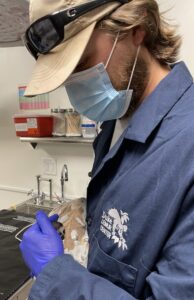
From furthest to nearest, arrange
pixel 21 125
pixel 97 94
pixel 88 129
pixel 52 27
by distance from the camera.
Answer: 1. pixel 21 125
2. pixel 88 129
3. pixel 97 94
4. pixel 52 27

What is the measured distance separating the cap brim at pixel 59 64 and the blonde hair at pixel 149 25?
7 centimetres

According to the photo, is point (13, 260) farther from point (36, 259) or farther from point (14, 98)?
point (14, 98)

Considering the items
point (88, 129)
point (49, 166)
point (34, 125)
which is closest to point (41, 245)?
point (88, 129)

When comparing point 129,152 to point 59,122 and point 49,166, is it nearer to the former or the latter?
point 59,122

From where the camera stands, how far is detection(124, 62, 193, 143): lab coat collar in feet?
2.16

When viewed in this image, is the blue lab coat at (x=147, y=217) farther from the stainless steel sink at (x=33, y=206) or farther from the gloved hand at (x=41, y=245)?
the stainless steel sink at (x=33, y=206)

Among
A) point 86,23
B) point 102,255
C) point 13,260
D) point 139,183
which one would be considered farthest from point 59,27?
point 13,260

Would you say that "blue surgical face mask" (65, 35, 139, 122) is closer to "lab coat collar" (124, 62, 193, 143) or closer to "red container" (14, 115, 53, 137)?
A: "lab coat collar" (124, 62, 193, 143)

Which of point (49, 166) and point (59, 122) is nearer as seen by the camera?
point (59, 122)

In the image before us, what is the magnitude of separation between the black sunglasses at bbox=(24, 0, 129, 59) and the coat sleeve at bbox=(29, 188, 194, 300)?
49 centimetres

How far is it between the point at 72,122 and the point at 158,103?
119 centimetres

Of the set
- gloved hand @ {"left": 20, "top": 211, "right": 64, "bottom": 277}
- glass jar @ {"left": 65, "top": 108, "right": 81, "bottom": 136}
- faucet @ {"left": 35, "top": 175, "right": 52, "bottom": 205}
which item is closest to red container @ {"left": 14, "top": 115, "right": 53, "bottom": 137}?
glass jar @ {"left": 65, "top": 108, "right": 81, "bottom": 136}

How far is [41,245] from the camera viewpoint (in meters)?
0.80

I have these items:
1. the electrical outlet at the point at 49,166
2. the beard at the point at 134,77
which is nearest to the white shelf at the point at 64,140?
the electrical outlet at the point at 49,166
